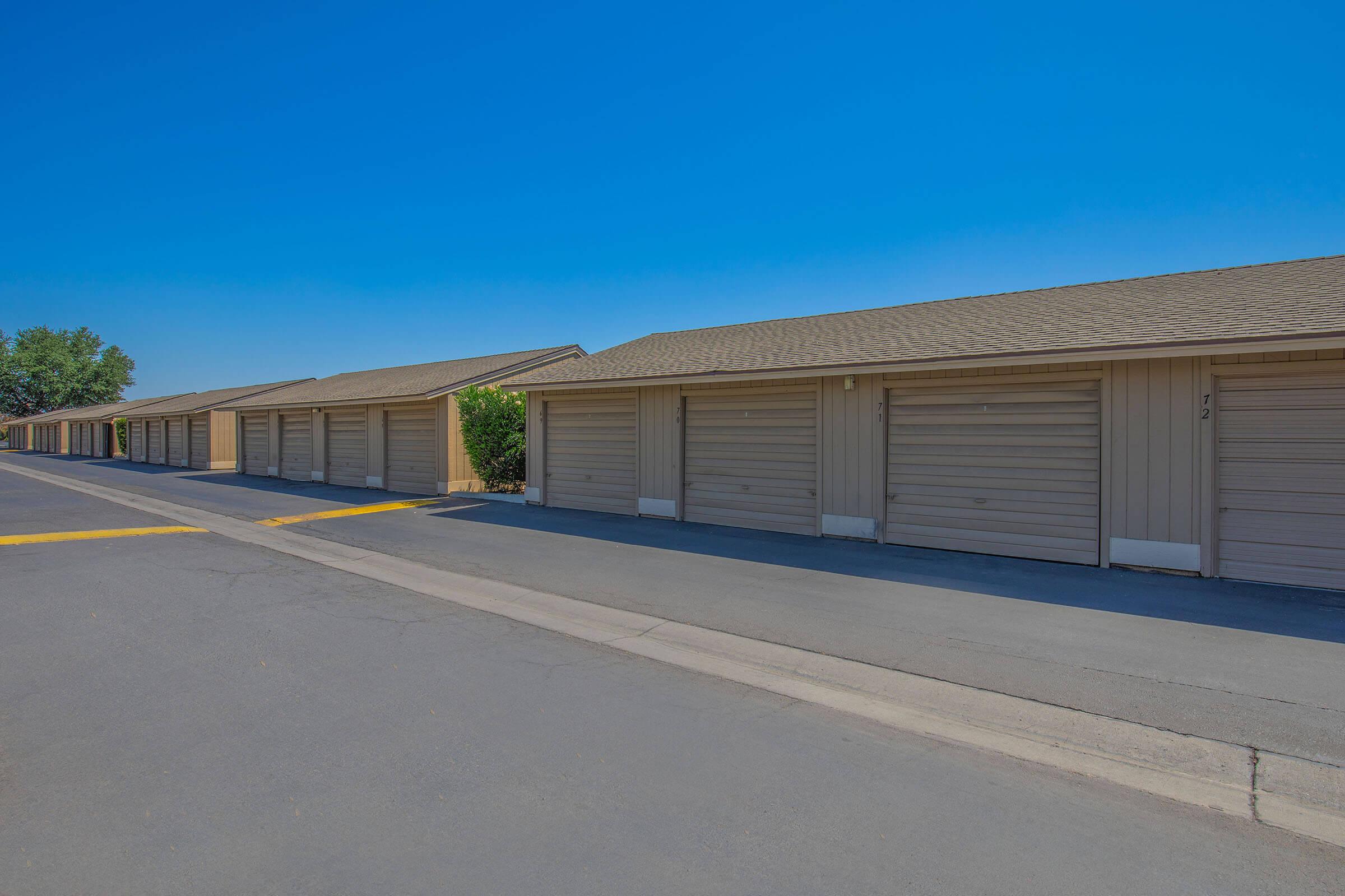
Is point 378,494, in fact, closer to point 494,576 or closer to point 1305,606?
point 494,576

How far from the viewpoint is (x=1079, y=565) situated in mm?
8445

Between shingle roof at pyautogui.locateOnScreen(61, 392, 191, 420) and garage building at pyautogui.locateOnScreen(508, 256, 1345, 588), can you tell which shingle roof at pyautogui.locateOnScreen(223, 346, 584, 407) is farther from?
shingle roof at pyautogui.locateOnScreen(61, 392, 191, 420)

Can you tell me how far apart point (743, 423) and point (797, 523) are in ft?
6.48

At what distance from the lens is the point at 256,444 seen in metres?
25.3

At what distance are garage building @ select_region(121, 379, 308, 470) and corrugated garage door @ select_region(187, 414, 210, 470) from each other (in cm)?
3

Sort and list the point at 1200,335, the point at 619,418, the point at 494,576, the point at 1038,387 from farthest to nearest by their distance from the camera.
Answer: the point at 619,418 → the point at 1038,387 → the point at 494,576 → the point at 1200,335

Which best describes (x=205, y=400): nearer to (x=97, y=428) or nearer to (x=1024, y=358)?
(x=97, y=428)

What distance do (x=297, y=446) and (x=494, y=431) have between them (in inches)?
410

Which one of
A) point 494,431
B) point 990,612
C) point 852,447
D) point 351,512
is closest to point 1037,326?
point 852,447

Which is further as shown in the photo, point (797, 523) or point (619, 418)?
point (619, 418)

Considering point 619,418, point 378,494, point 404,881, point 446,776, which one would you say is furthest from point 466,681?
point 378,494

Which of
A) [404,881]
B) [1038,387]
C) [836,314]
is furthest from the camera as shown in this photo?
[836,314]

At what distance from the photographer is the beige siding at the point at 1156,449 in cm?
774

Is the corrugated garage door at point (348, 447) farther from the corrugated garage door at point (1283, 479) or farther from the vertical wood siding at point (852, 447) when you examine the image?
the corrugated garage door at point (1283, 479)
